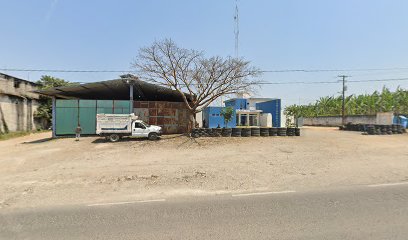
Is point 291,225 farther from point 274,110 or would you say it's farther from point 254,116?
point 254,116

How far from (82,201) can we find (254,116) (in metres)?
40.2

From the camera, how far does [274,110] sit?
123ft

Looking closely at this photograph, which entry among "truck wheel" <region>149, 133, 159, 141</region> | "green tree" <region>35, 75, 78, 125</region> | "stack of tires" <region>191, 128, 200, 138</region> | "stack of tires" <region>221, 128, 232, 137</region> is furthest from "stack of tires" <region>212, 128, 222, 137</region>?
"green tree" <region>35, 75, 78, 125</region>

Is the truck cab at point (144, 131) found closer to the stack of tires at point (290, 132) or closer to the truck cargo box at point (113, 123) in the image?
the truck cargo box at point (113, 123)

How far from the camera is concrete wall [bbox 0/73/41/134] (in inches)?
1125

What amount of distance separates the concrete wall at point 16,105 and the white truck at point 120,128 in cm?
1799

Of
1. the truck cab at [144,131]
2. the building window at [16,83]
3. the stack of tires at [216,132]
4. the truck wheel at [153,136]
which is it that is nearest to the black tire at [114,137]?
the truck cab at [144,131]

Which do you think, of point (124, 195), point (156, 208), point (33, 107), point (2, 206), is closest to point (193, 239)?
point (156, 208)

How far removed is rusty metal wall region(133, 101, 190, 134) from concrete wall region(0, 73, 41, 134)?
16.8 m

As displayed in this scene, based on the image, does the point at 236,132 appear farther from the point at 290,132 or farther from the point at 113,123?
the point at 113,123

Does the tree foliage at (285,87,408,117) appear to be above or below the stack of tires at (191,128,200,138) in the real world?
above

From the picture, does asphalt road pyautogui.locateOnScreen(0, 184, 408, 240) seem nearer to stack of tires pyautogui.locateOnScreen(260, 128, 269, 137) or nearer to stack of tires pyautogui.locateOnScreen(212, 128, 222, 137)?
stack of tires pyautogui.locateOnScreen(212, 128, 222, 137)

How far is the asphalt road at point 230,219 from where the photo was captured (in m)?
3.95

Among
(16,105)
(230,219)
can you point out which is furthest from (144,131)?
(16,105)
